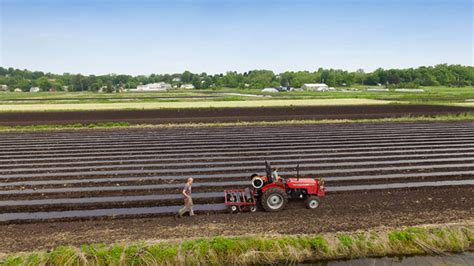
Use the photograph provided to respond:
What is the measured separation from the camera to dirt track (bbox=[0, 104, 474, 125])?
1269 inches

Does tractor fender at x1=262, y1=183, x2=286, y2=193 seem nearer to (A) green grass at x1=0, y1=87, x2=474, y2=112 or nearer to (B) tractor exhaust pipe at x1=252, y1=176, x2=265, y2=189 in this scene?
(B) tractor exhaust pipe at x1=252, y1=176, x2=265, y2=189

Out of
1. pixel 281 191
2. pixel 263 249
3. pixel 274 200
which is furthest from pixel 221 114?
pixel 263 249

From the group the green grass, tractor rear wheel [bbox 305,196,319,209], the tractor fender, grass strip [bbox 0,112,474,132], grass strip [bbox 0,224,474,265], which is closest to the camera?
grass strip [bbox 0,224,474,265]

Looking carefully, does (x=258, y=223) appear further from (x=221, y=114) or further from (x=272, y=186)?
(x=221, y=114)

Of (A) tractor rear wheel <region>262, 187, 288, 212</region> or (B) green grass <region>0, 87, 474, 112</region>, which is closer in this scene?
(A) tractor rear wheel <region>262, 187, 288, 212</region>

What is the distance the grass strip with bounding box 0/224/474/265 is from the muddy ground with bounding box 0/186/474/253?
0.64m

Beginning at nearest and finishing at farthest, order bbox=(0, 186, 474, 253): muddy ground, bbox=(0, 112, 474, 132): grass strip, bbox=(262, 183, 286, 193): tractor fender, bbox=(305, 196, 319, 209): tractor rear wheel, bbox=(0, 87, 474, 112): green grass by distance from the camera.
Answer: bbox=(0, 186, 474, 253): muddy ground, bbox=(262, 183, 286, 193): tractor fender, bbox=(305, 196, 319, 209): tractor rear wheel, bbox=(0, 112, 474, 132): grass strip, bbox=(0, 87, 474, 112): green grass

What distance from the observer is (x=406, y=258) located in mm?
8422

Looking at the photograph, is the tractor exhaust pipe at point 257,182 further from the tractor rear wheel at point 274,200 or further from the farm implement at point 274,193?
the tractor rear wheel at point 274,200

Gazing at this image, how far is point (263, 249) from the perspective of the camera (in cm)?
833

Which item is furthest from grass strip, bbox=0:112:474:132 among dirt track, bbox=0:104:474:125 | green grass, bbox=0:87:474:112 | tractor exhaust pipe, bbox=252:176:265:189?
tractor exhaust pipe, bbox=252:176:265:189

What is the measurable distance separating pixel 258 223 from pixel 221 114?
26957mm

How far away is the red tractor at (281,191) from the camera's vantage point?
10.3 metres

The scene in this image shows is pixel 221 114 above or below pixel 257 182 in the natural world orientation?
below
